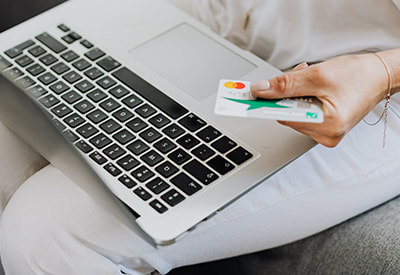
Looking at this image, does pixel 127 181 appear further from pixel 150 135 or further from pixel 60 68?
pixel 60 68

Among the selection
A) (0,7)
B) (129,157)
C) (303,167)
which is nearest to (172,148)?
(129,157)

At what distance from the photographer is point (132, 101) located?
67 cm

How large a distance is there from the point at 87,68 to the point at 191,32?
16 cm

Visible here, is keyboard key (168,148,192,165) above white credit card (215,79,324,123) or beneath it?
beneath

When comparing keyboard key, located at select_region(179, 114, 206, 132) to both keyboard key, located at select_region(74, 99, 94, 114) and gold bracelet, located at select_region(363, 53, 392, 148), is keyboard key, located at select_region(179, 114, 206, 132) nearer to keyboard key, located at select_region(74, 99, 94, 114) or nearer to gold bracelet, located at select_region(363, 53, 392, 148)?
keyboard key, located at select_region(74, 99, 94, 114)

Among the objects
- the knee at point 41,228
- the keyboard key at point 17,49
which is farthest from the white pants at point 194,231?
the keyboard key at point 17,49

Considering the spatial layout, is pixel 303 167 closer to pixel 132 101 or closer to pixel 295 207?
pixel 295 207

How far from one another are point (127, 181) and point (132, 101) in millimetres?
120

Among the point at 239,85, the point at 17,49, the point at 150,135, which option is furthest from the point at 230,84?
the point at 17,49

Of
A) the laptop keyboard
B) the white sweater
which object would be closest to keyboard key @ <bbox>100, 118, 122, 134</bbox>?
the laptop keyboard

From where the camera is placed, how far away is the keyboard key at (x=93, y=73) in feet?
2.32

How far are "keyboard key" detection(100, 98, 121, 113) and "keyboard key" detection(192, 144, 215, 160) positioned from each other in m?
0.12

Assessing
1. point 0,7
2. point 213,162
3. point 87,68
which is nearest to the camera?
point 213,162

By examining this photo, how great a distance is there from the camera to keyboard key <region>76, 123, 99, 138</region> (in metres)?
0.64
